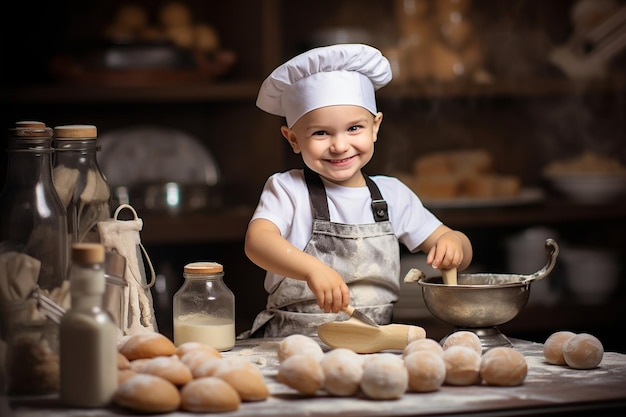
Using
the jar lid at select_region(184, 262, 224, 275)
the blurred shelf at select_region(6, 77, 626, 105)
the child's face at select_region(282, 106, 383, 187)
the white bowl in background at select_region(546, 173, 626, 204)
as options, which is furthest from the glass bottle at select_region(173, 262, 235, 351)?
the white bowl in background at select_region(546, 173, 626, 204)

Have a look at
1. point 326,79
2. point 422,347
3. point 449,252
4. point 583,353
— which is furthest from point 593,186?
point 422,347

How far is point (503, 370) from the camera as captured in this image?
1216 mm

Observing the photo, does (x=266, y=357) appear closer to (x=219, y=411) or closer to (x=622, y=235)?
(x=219, y=411)

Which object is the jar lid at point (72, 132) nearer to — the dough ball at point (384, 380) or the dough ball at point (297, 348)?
the dough ball at point (297, 348)

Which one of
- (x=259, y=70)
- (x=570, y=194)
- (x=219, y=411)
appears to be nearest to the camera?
(x=219, y=411)

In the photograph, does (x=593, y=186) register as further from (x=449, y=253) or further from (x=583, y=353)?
(x=583, y=353)

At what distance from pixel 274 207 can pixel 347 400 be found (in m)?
0.52

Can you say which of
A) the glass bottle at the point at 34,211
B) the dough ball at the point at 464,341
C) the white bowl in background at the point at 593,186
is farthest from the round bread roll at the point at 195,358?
the white bowl in background at the point at 593,186

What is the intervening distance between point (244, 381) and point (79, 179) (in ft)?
1.59

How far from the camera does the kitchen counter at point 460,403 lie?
1.11 meters

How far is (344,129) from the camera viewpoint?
1588mm

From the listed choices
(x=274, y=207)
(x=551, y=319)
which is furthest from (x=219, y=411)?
(x=551, y=319)

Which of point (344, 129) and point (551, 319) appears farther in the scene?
point (551, 319)

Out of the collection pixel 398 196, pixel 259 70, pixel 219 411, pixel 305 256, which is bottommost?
pixel 219 411
